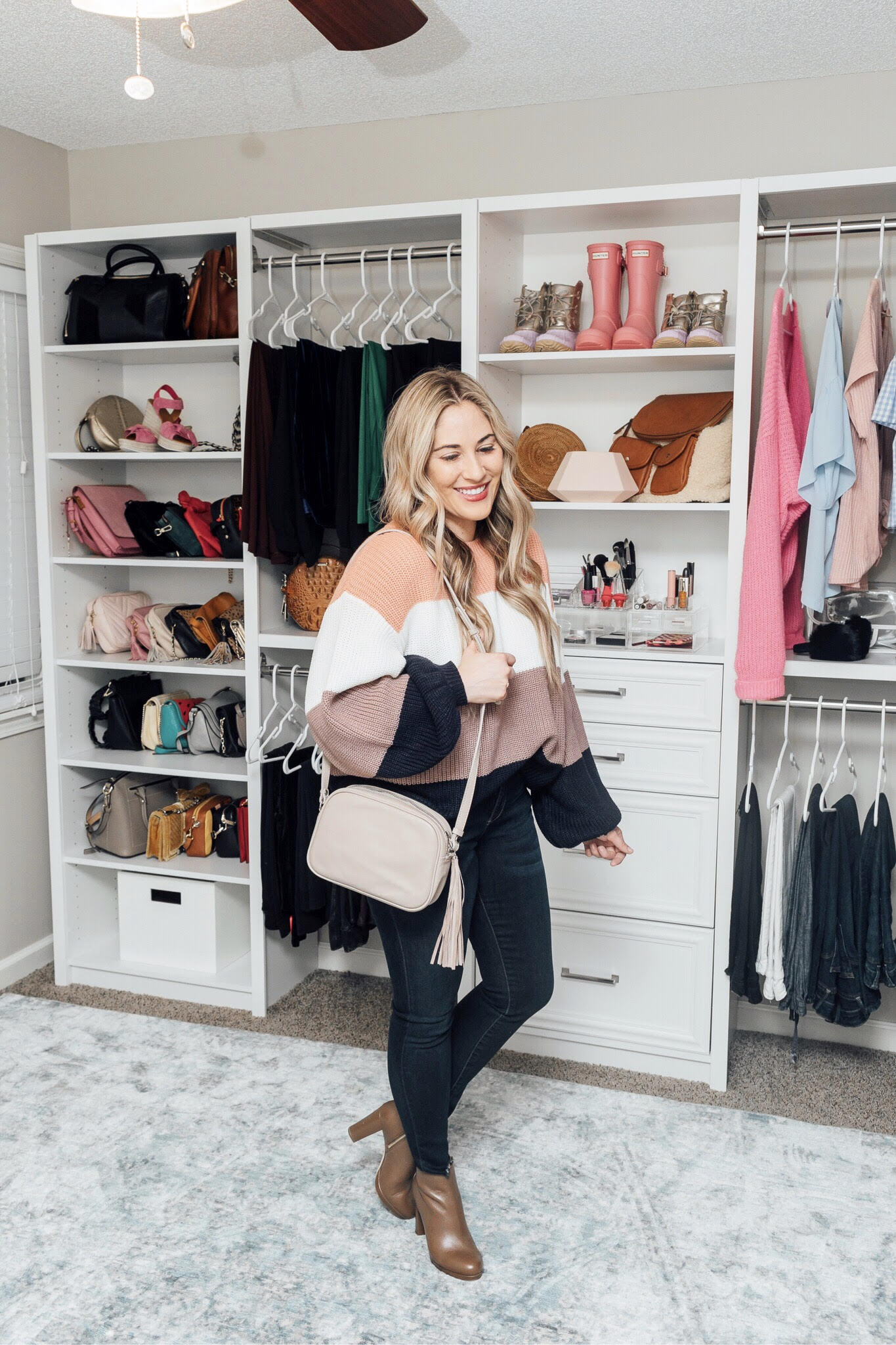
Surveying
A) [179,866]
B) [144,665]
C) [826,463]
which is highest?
[826,463]

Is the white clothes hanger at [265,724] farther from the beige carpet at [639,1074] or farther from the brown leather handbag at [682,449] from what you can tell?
the brown leather handbag at [682,449]

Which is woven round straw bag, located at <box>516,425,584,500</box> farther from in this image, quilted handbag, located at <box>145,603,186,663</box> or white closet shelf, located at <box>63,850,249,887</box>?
white closet shelf, located at <box>63,850,249,887</box>

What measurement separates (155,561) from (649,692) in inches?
58.0

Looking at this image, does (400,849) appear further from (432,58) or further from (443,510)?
(432,58)

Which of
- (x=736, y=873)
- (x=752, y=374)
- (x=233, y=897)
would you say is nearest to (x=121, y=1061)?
(x=233, y=897)

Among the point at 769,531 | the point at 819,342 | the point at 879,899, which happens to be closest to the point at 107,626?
the point at 769,531

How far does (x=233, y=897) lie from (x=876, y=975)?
184 centimetres

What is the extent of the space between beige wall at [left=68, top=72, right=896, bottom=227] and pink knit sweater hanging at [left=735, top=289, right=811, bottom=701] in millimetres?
593

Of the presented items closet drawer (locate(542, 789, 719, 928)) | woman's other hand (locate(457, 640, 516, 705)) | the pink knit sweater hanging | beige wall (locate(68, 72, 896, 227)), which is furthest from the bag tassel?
beige wall (locate(68, 72, 896, 227))

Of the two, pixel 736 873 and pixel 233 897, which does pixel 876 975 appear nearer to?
pixel 736 873

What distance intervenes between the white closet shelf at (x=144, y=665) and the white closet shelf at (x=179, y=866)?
0.57 meters

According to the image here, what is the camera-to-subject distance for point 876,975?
8.57 ft

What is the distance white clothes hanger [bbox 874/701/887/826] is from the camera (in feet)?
8.62

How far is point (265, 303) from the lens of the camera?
298 cm
